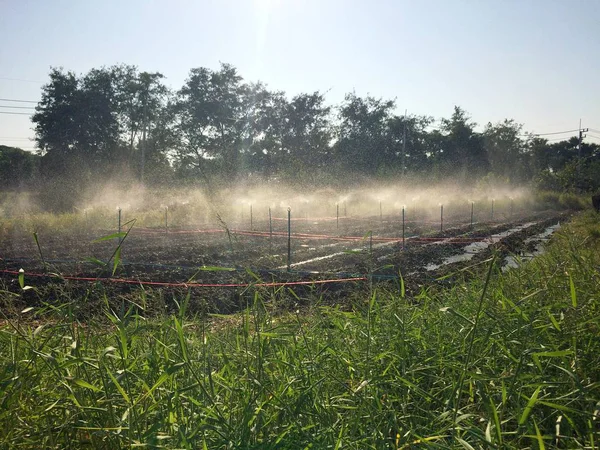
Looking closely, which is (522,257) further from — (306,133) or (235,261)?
(306,133)

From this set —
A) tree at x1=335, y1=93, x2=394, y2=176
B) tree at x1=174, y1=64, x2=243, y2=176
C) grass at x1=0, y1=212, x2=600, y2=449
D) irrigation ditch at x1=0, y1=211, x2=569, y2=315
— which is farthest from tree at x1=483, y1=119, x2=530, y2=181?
A: grass at x1=0, y1=212, x2=600, y2=449

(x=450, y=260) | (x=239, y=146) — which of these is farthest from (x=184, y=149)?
(x=450, y=260)

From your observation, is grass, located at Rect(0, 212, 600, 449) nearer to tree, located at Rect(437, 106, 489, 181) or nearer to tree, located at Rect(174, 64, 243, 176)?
tree, located at Rect(174, 64, 243, 176)

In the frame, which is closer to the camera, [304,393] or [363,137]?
[304,393]

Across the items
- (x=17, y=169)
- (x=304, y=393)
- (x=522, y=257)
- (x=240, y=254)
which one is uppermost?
(x=17, y=169)

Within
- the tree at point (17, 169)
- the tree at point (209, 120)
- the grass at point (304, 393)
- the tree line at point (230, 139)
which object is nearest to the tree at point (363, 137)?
the tree line at point (230, 139)

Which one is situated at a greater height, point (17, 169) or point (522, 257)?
point (17, 169)

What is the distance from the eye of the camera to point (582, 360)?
2.70 m

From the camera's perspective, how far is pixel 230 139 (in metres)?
44.3

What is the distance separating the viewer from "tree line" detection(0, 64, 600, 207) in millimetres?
38312

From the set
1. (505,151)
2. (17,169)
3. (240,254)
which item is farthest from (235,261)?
(505,151)

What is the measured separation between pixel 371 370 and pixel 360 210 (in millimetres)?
30380

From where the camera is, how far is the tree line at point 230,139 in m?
38.3

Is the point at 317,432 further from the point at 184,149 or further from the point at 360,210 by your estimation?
the point at 184,149
